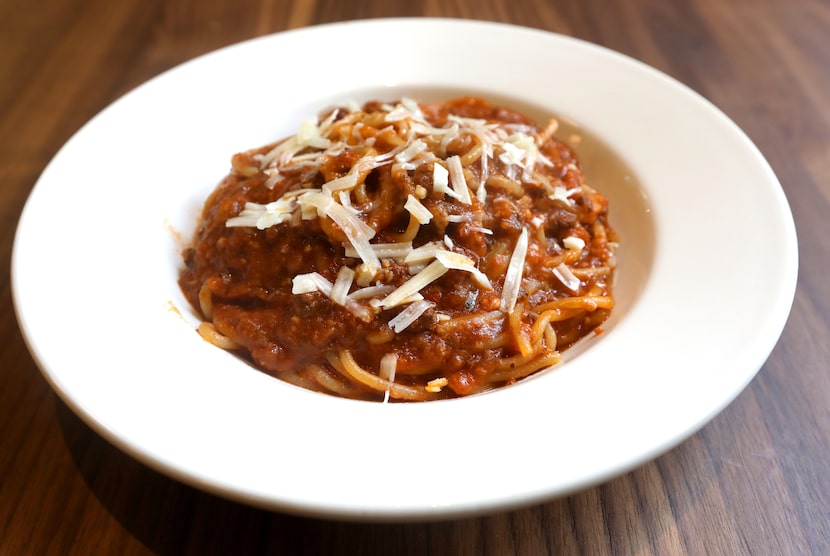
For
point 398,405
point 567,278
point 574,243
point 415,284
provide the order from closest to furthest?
point 398,405 < point 415,284 < point 567,278 < point 574,243

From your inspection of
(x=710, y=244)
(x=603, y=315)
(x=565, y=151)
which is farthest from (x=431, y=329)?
(x=565, y=151)

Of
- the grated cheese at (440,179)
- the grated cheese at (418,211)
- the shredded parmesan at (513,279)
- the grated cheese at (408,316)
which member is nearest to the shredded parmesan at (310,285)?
the grated cheese at (408,316)

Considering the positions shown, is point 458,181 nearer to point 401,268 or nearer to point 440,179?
point 440,179

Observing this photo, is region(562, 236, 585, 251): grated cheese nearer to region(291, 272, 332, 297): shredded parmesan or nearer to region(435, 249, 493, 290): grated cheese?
region(435, 249, 493, 290): grated cheese

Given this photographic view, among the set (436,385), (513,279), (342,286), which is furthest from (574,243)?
(342,286)

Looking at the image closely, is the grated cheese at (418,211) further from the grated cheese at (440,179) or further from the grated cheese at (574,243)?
the grated cheese at (574,243)

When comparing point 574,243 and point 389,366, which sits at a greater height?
point 574,243
